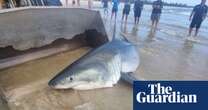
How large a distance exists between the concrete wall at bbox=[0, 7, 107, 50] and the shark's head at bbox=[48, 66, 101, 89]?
121cm

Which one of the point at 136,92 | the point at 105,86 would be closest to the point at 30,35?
the point at 105,86

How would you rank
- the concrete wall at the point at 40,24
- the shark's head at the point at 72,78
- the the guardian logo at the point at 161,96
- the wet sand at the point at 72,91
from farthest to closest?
the concrete wall at the point at 40,24 → the wet sand at the point at 72,91 → the shark's head at the point at 72,78 → the the guardian logo at the point at 161,96

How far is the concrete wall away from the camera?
154 inches

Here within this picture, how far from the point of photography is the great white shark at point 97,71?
131 inches

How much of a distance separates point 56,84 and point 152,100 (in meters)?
1.43

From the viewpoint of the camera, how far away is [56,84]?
3316mm

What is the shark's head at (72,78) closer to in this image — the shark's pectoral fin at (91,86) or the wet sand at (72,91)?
the shark's pectoral fin at (91,86)

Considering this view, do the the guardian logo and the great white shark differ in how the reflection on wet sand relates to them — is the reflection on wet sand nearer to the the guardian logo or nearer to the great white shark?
the great white shark

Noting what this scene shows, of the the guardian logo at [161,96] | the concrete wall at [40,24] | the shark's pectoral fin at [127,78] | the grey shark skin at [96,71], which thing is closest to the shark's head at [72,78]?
the grey shark skin at [96,71]

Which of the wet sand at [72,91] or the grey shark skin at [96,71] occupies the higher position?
the grey shark skin at [96,71]

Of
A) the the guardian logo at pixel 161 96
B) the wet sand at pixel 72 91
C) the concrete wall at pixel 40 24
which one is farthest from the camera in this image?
the concrete wall at pixel 40 24

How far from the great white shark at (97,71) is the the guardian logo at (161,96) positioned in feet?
3.60

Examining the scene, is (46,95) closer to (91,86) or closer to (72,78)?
(72,78)

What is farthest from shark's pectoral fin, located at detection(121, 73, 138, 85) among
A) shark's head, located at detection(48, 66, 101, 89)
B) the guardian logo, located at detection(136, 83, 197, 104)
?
the guardian logo, located at detection(136, 83, 197, 104)
